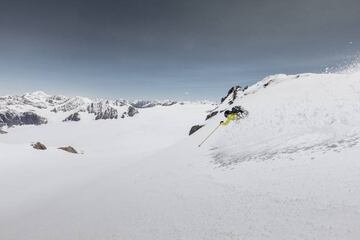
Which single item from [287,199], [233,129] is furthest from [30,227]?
[233,129]

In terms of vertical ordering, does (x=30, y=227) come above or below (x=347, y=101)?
below

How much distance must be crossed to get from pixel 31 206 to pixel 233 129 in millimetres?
18172

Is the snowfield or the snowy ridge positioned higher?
the snowy ridge

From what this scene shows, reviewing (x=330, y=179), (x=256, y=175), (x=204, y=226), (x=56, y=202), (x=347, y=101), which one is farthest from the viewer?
(x=347, y=101)

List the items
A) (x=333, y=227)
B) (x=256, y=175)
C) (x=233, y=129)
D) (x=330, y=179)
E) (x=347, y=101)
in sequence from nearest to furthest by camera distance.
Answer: (x=333, y=227) < (x=330, y=179) < (x=256, y=175) < (x=347, y=101) < (x=233, y=129)

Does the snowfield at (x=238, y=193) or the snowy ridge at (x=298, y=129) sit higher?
the snowy ridge at (x=298, y=129)

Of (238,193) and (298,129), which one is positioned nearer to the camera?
(238,193)

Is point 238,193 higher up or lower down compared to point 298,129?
lower down

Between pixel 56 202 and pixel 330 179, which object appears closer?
pixel 330 179

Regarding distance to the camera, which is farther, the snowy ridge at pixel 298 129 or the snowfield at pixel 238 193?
the snowy ridge at pixel 298 129

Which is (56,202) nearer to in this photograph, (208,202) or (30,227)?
(30,227)

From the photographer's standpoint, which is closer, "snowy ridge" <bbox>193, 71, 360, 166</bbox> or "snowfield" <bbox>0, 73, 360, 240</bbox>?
"snowfield" <bbox>0, 73, 360, 240</bbox>

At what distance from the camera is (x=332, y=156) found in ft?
35.7

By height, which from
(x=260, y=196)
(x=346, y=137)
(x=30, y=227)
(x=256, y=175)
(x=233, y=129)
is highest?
(x=233, y=129)
